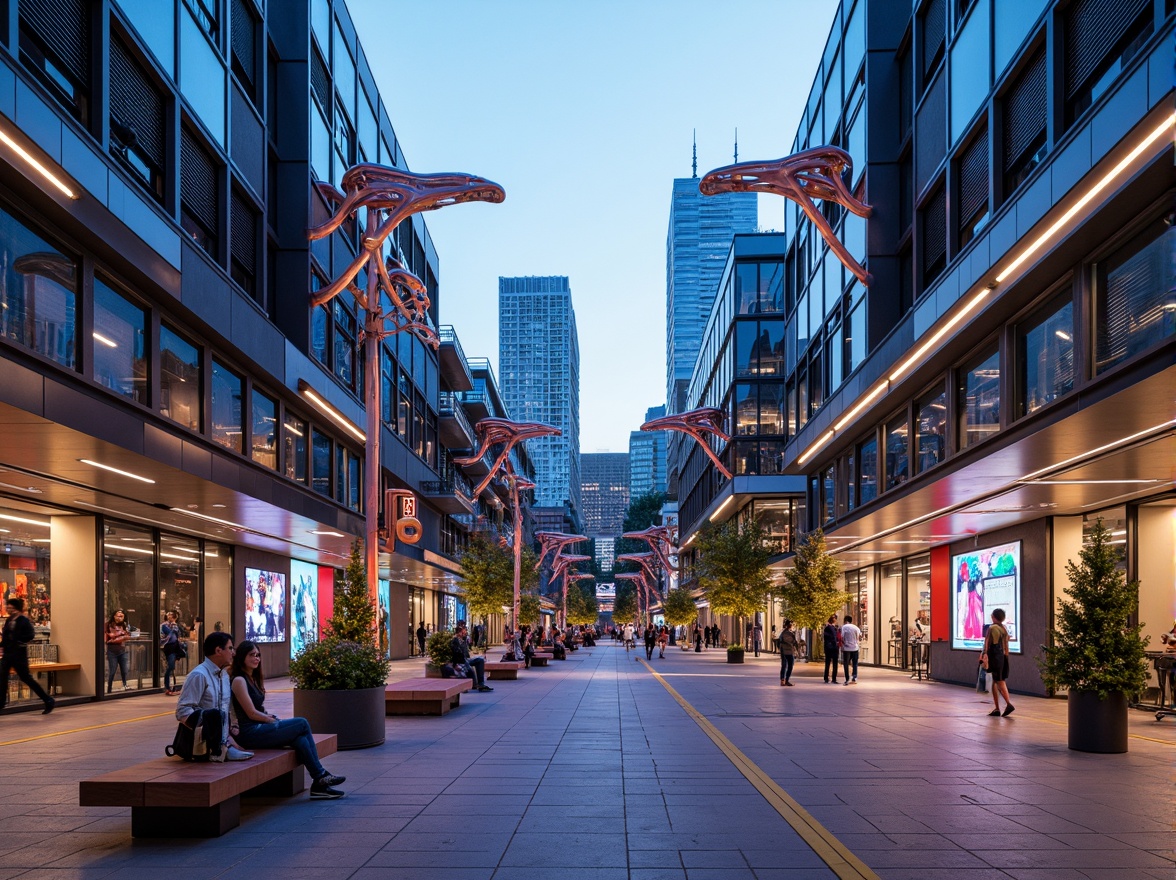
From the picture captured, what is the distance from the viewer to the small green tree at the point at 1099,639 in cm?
1287

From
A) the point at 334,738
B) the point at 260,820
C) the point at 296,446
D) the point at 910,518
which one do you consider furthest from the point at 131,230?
the point at 910,518

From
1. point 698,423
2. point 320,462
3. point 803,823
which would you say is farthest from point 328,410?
point 698,423

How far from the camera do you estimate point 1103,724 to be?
42.3 feet

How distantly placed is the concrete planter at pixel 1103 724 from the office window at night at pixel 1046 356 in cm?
502

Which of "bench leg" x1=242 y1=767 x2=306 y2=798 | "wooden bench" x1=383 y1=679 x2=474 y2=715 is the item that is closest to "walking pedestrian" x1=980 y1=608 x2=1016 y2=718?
"wooden bench" x1=383 y1=679 x2=474 y2=715

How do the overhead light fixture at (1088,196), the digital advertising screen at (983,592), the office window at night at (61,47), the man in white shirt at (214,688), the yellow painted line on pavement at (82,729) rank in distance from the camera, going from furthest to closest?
1. the digital advertising screen at (983,592)
2. the office window at night at (61,47)
3. the yellow painted line on pavement at (82,729)
4. the overhead light fixture at (1088,196)
5. the man in white shirt at (214,688)

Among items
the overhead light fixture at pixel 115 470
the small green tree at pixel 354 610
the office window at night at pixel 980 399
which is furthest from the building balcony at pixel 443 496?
the small green tree at pixel 354 610

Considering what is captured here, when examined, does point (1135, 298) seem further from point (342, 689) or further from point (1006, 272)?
point (342, 689)

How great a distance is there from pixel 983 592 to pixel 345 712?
1820 cm

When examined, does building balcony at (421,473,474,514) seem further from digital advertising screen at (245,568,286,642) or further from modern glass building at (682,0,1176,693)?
modern glass building at (682,0,1176,693)

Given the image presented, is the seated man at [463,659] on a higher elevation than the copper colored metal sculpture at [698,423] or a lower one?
lower

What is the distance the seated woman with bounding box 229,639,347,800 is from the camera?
9.23 m

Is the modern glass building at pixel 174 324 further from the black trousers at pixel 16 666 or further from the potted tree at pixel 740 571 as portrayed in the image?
the potted tree at pixel 740 571

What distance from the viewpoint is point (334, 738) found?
10500 millimetres
